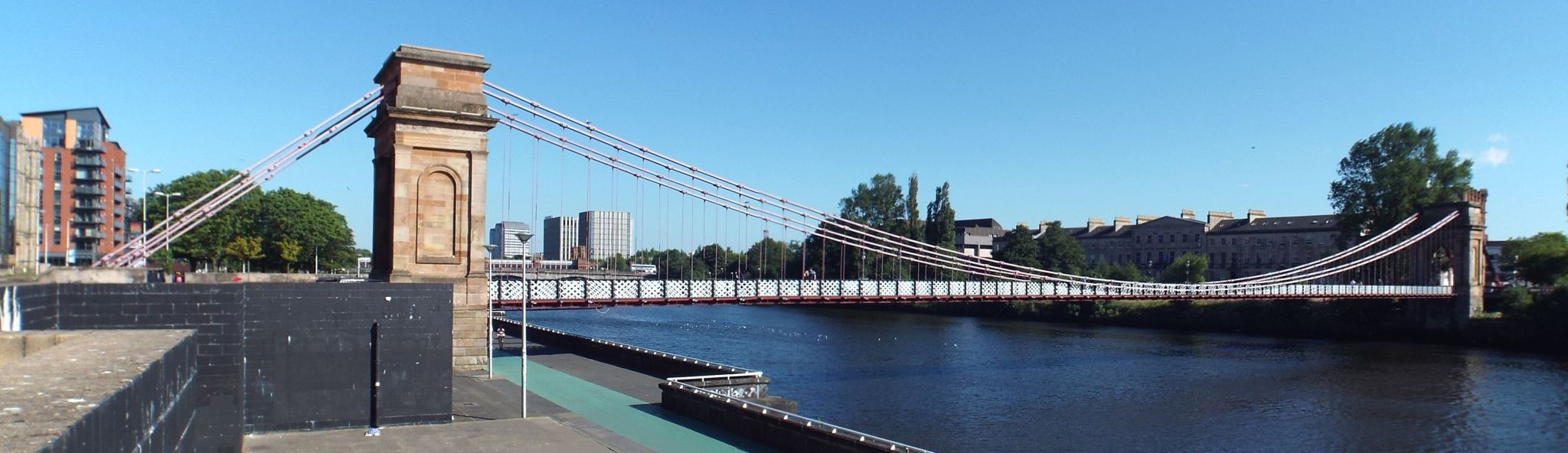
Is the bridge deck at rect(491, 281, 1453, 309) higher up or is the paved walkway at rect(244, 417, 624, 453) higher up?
the bridge deck at rect(491, 281, 1453, 309)

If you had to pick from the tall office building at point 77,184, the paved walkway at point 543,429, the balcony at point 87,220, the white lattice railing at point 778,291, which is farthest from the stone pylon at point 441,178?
Answer: the balcony at point 87,220

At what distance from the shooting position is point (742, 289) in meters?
36.8

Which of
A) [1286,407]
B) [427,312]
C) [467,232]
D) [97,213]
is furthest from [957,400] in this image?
[97,213]

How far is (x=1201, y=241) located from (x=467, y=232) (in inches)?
3662

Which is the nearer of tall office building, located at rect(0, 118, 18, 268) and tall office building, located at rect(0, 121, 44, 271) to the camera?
tall office building, located at rect(0, 118, 18, 268)

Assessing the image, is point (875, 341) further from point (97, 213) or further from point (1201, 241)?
point (97, 213)

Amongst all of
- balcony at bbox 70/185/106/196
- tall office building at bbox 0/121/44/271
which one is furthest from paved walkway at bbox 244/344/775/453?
balcony at bbox 70/185/106/196

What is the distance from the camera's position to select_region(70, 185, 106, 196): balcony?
91.4 meters

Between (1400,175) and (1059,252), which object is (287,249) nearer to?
(1059,252)

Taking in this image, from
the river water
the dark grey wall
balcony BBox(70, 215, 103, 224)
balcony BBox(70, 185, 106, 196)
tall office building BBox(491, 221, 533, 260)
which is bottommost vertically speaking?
the river water

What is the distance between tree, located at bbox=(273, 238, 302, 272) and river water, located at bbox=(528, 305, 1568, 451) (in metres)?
22.0

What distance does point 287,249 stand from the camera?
71.9 m

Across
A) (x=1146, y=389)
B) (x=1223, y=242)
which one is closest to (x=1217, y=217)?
(x=1223, y=242)

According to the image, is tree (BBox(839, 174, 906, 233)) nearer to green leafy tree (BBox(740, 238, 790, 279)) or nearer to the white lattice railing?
green leafy tree (BBox(740, 238, 790, 279))
